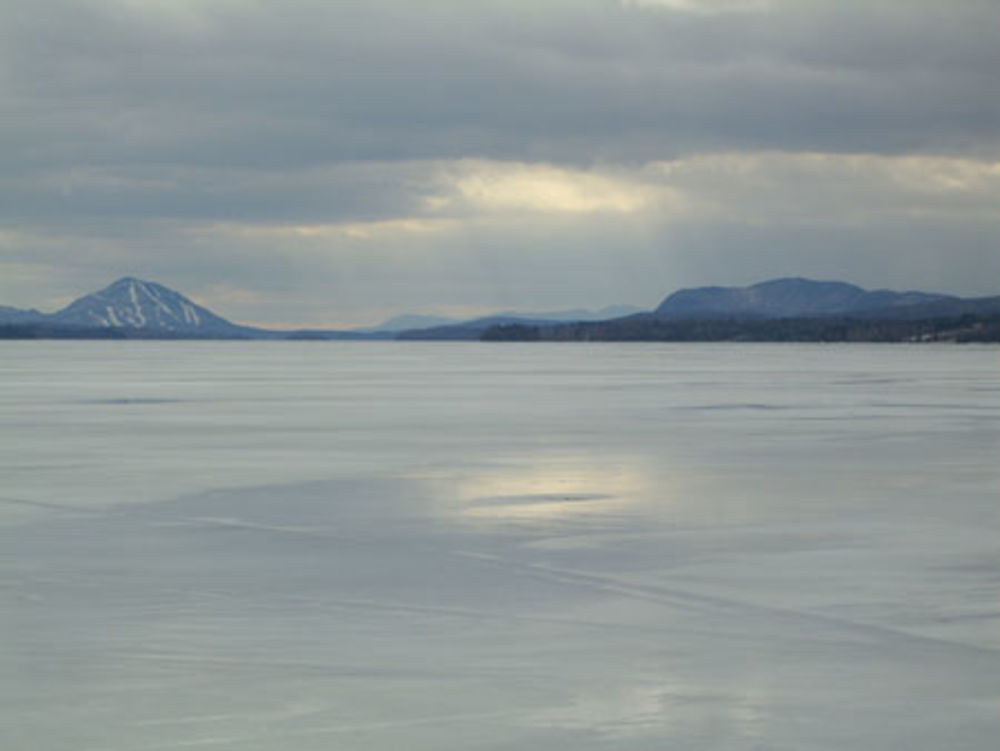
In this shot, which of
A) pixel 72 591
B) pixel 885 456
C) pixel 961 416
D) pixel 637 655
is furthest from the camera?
pixel 961 416

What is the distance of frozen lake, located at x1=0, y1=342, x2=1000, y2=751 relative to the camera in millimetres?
10047

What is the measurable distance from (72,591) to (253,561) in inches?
95.0

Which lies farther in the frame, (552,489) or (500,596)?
(552,489)

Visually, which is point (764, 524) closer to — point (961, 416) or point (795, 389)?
point (961, 416)

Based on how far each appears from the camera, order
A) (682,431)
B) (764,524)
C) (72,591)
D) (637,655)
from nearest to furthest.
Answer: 1. (637,655)
2. (72,591)
3. (764,524)
4. (682,431)

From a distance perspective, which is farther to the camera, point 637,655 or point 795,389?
point 795,389

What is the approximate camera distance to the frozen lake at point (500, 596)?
33.0 feet

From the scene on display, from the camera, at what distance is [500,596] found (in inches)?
574

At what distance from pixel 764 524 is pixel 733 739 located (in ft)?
35.3

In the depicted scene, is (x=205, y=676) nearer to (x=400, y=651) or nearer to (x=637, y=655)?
(x=400, y=651)

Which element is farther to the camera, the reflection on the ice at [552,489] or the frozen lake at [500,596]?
the reflection on the ice at [552,489]

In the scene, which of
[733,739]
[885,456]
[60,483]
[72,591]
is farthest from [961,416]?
[733,739]

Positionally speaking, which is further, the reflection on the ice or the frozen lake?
the reflection on the ice

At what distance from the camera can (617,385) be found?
249 ft
